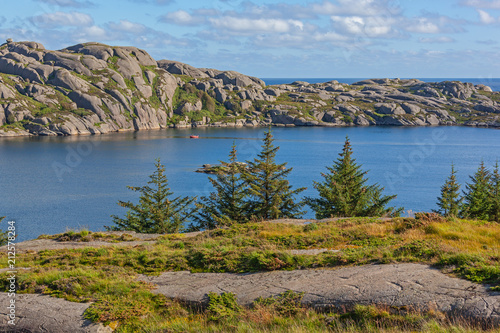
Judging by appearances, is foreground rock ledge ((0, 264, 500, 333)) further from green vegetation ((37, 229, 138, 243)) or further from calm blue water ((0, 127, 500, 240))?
calm blue water ((0, 127, 500, 240))

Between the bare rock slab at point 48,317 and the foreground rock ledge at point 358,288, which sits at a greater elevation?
the foreground rock ledge at point 358,288

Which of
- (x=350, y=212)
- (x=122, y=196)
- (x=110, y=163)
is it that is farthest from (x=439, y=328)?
(x=110, y=163)

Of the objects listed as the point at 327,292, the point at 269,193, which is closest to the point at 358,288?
the point at 327,292

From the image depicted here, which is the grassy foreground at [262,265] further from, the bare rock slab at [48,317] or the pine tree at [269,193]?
the pine tree at [269,193]

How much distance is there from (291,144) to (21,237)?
119763mm

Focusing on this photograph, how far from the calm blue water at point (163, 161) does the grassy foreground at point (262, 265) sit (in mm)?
44664

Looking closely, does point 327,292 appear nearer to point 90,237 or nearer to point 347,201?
point 90,237

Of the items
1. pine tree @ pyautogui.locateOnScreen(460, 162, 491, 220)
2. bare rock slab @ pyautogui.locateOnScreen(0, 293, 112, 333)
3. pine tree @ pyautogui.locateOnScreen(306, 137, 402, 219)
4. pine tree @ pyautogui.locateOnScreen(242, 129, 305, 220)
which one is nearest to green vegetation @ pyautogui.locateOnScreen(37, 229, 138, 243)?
bare rock slab @ pyautogui.locateOnScreen(0, 293, 112, 333)

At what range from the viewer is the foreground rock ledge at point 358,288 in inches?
401

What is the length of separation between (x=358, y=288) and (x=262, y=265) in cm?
346

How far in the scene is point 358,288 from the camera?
11336mm

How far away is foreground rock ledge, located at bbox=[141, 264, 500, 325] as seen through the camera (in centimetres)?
1019

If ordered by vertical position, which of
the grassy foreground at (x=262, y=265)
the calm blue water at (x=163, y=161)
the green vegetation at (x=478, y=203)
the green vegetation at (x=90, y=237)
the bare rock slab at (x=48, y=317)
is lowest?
the calm blue water at (x=163, y=161)

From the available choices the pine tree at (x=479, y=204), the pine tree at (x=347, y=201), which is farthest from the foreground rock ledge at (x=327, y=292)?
the pine tree at (x=479, y=204)
